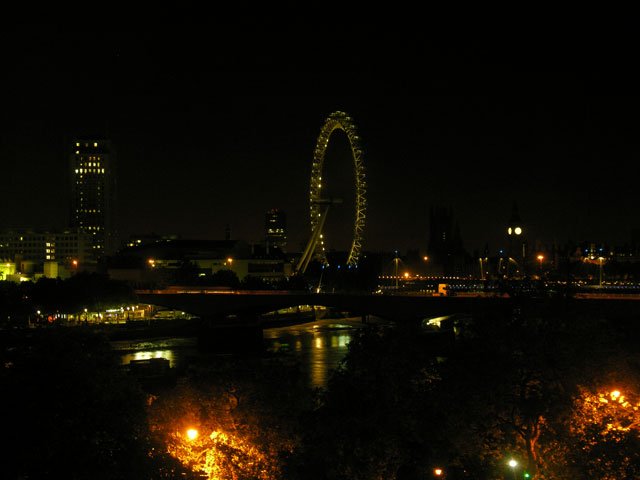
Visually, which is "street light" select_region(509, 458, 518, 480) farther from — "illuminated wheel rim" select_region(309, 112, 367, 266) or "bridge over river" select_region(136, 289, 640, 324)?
"illuminated wheel rim" select_region(309, 112, 367, 266)

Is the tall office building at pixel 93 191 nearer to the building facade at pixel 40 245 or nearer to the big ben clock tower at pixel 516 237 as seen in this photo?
the building facade at pixel 40 245

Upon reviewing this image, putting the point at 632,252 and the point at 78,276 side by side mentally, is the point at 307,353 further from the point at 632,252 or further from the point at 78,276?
the point at 632,252

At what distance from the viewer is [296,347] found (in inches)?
1692

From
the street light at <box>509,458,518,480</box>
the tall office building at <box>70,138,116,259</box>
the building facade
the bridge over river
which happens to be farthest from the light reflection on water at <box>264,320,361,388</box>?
the tall office building at <box>70,138,116,259</box>

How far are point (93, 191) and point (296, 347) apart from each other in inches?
4414

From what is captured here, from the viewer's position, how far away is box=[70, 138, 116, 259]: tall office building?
145250mm

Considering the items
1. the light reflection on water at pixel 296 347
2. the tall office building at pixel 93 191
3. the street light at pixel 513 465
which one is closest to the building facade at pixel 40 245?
the tall office building at pixel 93 191

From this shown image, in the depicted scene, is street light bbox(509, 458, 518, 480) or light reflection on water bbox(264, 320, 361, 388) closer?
street light bbox(509, 458, 518, 480)

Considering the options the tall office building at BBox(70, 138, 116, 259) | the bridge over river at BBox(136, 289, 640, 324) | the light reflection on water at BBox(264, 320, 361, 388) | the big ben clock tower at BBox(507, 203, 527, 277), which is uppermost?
the tall office building at BBox(70, 138, 116, 259)

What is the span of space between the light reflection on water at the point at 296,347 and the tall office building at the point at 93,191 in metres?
96.4

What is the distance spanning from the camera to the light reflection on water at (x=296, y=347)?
34938 mm

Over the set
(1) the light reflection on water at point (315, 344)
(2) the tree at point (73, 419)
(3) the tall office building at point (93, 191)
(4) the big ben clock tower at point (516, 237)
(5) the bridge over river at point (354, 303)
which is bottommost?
(1) the light reflection on water at point (315, 344)

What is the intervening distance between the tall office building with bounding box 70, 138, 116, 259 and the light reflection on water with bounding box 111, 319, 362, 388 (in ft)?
316

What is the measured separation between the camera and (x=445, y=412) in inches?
583
